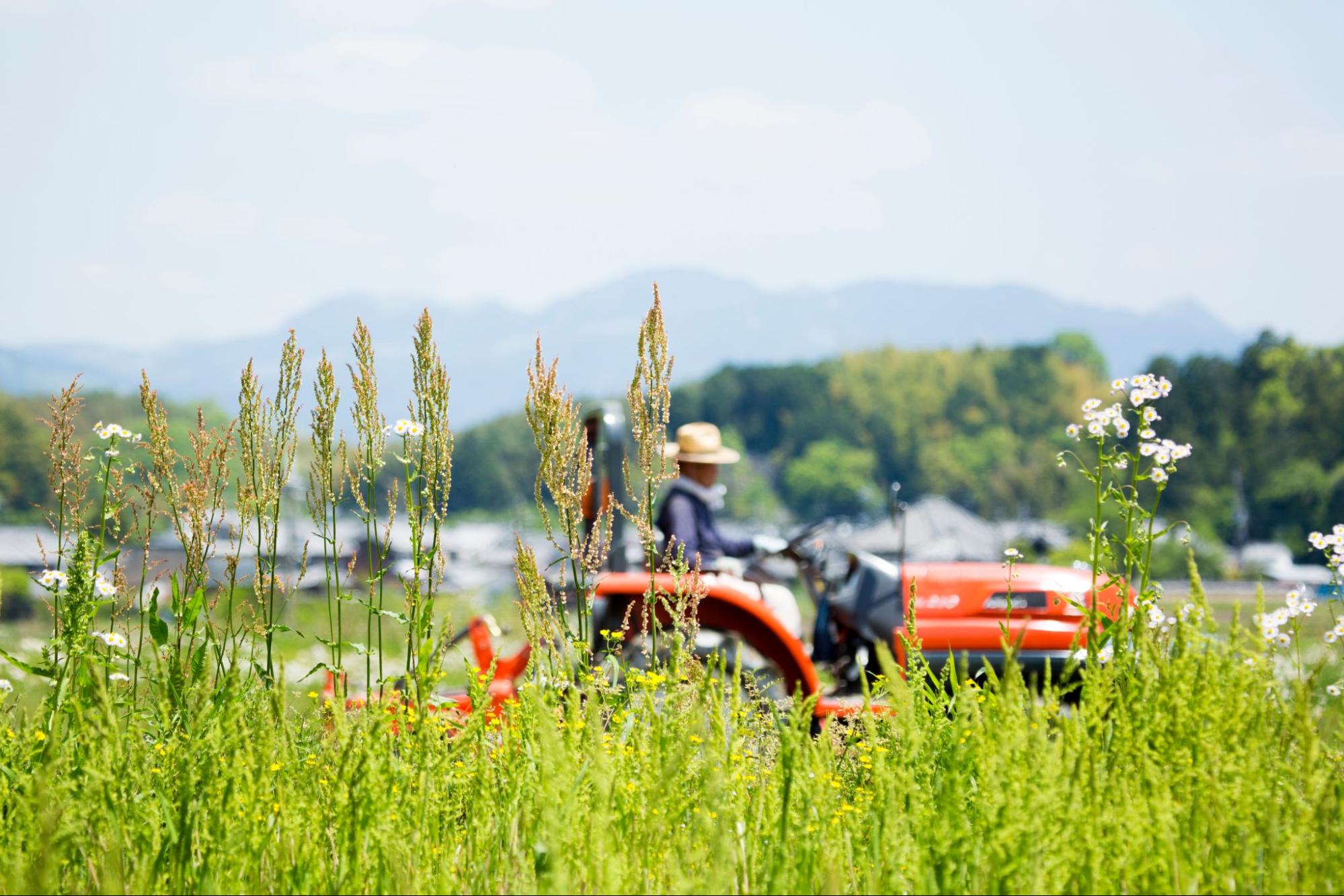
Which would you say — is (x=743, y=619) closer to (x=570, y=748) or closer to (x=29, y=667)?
(x=570, y=748)

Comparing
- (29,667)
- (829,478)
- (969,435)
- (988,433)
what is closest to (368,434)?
(29,667)

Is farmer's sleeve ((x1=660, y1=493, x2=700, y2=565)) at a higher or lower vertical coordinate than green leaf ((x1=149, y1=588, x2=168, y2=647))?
higher

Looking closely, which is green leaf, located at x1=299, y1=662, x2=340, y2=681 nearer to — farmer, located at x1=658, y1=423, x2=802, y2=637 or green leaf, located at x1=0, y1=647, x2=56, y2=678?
green leaf, located at x1=0, y1=647, x2=56, y2=678

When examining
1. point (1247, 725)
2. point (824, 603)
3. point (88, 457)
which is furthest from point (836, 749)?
point (824, 603)

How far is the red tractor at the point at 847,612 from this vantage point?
486cm

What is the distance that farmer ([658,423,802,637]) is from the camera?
17.3ft

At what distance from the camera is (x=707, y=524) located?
18.1ft

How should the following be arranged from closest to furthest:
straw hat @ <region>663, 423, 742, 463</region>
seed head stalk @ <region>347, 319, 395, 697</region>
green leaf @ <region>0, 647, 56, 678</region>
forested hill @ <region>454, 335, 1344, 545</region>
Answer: green leaf @ <region>0, 647, 56, 678</region> < seed head stalk @ <region>347, 319, 395, 697</region> < straw hat @ <region>663, 423, 742, 463</region> < forested hill @ <region>454, 335, 1344, 545</region>

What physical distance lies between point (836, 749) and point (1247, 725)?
1019mm

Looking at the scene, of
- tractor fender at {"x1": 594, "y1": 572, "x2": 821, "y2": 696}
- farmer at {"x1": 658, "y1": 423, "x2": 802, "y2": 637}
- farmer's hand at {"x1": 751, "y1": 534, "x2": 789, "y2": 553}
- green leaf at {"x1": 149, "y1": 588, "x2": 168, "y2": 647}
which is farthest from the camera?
farmer's hand at {"x1": 751, "y1": 534, "x2": 789, "y2": 553}

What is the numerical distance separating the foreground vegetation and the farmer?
2.12 meters

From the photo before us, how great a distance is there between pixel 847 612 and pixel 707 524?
2.32 ft

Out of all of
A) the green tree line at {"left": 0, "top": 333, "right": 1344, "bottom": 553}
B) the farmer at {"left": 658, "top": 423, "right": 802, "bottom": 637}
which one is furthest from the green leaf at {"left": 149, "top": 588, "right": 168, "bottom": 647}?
the green tree line at {"left": 0, "top": 333, "right": 1344, "bottom": 553}

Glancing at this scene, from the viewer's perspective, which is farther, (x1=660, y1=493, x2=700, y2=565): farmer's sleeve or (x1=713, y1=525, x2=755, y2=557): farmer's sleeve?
(x1=713, y1=525, x2=755, y2=557): farmer's sleeve
